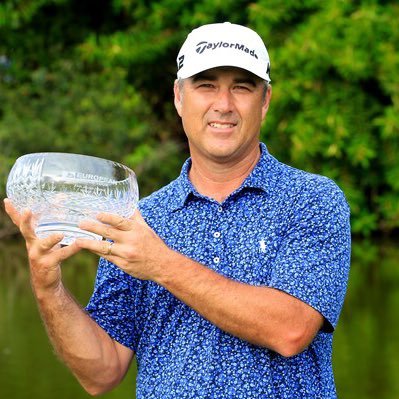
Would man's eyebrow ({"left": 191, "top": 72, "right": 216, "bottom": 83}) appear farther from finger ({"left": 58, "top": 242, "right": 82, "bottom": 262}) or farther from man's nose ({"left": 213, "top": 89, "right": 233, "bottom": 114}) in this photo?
finger ({"left": 58, "top": 242, "right": 82, "bottom": 262})

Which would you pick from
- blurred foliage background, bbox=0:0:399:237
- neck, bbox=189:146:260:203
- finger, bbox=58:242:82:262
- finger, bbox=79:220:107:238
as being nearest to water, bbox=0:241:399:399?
blurred foliage background, bbox=0:0:399:237

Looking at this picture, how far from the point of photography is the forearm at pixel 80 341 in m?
2.38

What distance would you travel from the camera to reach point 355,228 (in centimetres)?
1012

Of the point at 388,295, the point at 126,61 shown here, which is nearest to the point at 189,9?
the point at 126,61

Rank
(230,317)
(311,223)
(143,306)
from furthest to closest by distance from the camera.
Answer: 1. (143,306)
2. (311,223)
3. (230,317)

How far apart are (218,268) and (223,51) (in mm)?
470

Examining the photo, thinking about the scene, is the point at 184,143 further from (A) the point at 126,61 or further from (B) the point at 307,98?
(B) the point at 307,98

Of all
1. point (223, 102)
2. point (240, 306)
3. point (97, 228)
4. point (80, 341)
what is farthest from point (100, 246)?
point (223, 102)

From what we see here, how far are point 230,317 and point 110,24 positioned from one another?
10.5 m

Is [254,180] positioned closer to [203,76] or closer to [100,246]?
[203,76]

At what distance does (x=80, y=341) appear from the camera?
243 cm

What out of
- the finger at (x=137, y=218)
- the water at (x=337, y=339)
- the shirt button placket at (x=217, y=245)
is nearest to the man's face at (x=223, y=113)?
the shirt button placket at (x=217, y=245)

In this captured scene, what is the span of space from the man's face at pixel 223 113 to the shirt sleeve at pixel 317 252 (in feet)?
0.61

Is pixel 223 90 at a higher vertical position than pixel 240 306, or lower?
higher
